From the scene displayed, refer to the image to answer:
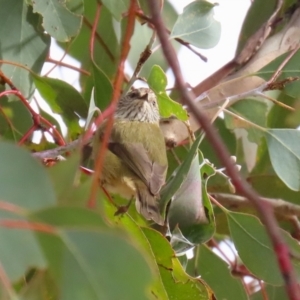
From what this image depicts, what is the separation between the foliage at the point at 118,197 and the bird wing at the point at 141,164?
1.1 inches

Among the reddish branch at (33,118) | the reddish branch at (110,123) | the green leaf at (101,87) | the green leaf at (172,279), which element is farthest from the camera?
the green leaf at (101,87)

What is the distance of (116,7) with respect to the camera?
1.02 m

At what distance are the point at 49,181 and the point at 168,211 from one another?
0.44m

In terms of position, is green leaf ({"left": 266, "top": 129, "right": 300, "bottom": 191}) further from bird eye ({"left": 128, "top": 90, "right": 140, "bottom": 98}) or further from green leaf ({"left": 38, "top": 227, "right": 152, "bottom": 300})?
green leaf ({"left": 38, "top": 227, "right": 152, "bottom": 300})

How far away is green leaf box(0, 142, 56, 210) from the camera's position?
46cm

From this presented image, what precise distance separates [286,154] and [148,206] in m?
0.24

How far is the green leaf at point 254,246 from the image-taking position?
3.07 ft

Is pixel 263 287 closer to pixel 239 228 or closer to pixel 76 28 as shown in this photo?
pixel 239 228

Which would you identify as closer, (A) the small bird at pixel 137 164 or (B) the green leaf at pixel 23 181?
(B) the green leaf at pixel 23 181

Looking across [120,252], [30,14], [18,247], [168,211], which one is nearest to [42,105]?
[30,14]

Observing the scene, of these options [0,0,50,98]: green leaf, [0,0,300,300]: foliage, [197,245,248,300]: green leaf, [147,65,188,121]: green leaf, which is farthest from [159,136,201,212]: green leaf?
[0,0,50,98]: green leaf

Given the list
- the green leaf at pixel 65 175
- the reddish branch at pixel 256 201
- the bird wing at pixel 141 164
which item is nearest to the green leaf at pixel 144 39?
the bird wing at pixel 141 164

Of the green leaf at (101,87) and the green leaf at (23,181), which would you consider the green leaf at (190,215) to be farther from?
the green leaf at (23,181)

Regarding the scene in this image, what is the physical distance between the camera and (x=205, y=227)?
2.89ft
